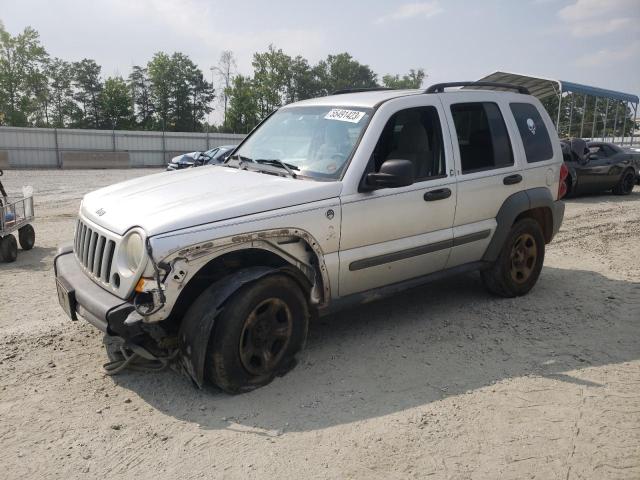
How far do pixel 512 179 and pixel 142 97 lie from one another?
6018 cm

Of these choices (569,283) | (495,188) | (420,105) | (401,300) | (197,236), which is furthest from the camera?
(569,283)

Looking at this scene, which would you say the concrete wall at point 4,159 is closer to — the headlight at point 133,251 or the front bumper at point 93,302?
the front bumper at point 93,302

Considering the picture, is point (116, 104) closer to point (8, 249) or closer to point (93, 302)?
point (8, 249)

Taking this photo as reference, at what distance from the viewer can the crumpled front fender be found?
3318mm

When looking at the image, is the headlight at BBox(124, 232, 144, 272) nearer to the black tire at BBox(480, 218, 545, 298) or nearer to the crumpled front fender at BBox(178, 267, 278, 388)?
the crumpled front fender at BBox(178, 267, 278, 388)

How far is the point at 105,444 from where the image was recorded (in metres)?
3.05

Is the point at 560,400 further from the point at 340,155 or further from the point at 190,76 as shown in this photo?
the point at 190,76

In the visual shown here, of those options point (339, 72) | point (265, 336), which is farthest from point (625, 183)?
point (339, 72)

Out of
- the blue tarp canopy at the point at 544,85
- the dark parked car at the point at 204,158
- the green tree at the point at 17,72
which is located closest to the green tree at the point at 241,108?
the green tree at the point at 17,72

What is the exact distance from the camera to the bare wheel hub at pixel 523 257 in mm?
5434

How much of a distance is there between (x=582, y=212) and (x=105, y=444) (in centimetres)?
1105

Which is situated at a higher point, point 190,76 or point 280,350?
point 190,76

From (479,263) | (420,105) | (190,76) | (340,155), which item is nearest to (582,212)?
(479,263)

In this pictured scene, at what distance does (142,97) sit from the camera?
194 feet
